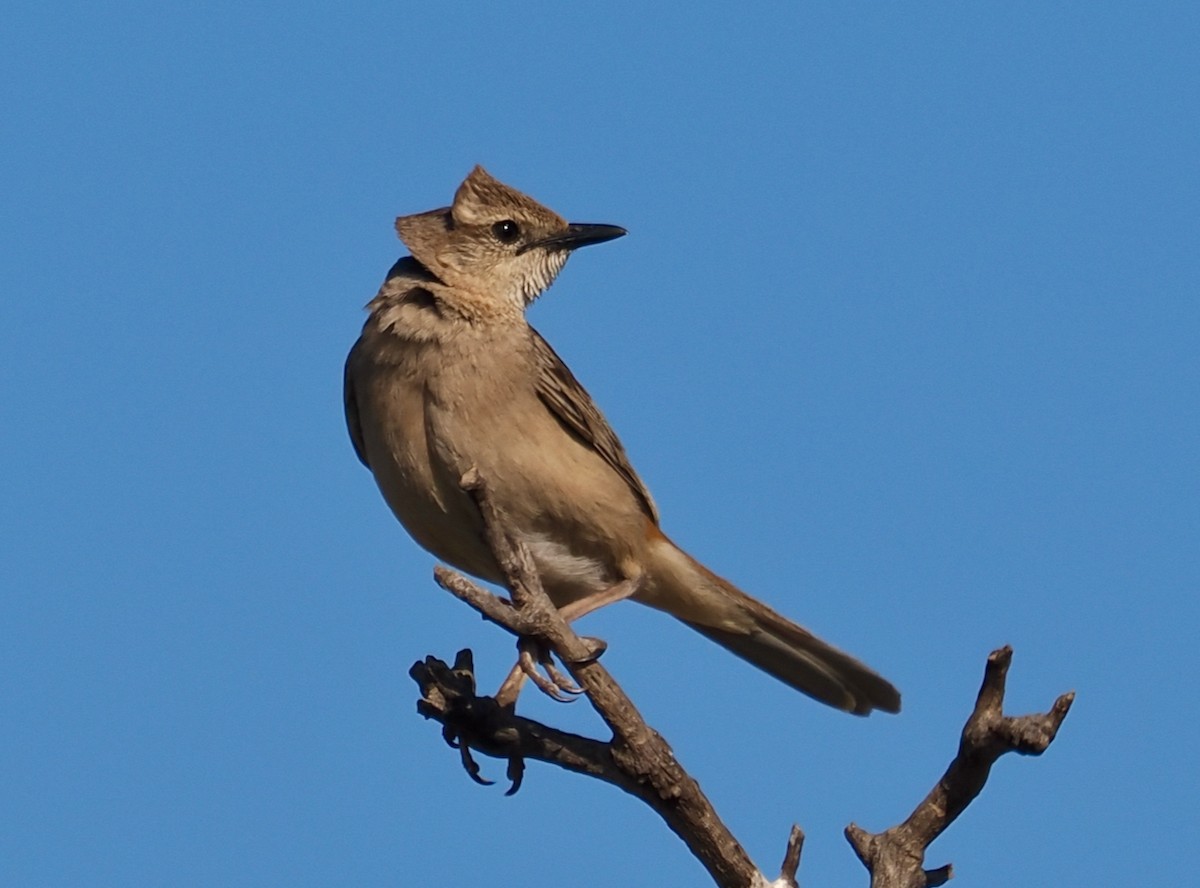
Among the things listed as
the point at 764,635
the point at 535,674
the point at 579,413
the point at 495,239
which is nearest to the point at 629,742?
the point at 535,674

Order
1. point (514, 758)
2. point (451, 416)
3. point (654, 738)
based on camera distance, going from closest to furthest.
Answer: point (654, 738)
point (514, 758)
point (451, 416)

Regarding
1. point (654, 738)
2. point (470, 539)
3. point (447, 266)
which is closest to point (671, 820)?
point (654, 738)

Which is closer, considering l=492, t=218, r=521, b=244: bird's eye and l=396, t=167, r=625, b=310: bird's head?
l=396, t=167, r=625, b=310: bird's head

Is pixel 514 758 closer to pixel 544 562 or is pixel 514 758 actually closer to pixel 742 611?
pixel 544 562

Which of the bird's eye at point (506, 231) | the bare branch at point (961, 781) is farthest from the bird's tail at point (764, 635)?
the bare branch at point (961, 781)

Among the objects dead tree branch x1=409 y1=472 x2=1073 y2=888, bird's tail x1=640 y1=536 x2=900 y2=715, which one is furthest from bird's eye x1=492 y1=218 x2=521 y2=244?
dead tree branch x1=409 y1=472 x2=1073 y2=888

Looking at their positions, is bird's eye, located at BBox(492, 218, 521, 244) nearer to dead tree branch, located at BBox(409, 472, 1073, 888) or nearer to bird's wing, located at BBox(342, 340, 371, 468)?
bird's wing, located at BBox(342, 340, 371, 468)

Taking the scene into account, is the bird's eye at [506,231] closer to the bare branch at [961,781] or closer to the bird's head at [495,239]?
the bird's head at [495,239]
